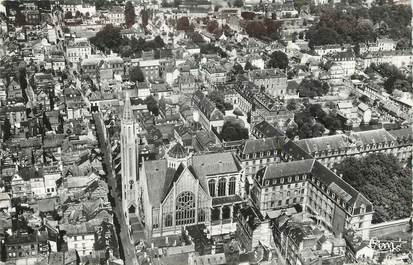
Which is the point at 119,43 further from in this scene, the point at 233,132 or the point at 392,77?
the point at 392,77

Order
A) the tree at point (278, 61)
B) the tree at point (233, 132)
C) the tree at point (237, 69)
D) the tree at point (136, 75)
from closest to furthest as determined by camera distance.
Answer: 1. the tree at point (233, 132)
2. the tree at point (136, 75)
3. the tree at point (237, 69)
4. the tree at point (278, 61)

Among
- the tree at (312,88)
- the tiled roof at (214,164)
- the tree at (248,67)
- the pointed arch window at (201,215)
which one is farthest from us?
the tree at (248,67)

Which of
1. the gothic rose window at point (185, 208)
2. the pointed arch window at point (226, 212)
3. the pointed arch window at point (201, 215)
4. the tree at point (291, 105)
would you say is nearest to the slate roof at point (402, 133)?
the tree at point (291, 105)

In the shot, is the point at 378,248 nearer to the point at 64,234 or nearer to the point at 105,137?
the point at 64,234

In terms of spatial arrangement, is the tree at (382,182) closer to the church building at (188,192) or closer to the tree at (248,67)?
the church building at (188,192)

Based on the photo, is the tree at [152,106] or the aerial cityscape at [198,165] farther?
the tree at [152,106]

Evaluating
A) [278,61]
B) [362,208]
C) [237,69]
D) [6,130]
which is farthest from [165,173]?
[278,61]

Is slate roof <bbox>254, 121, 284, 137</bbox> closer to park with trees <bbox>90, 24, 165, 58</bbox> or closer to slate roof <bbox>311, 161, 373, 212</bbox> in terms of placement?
slate roof <bbox>311, 161, 373, 212</bbox>
